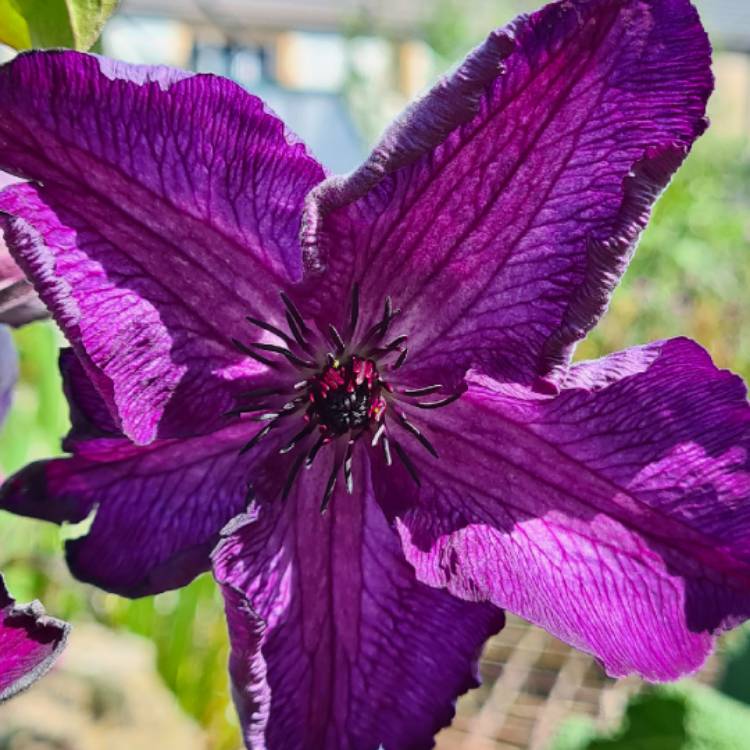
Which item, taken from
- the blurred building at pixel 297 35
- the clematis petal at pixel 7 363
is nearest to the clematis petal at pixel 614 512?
the clematis petal at pixel 7 363

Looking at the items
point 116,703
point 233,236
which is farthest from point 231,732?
point 233,236

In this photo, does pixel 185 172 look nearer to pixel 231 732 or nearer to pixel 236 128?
pixel 236 128

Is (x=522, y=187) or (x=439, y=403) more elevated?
(x=522, y=187)

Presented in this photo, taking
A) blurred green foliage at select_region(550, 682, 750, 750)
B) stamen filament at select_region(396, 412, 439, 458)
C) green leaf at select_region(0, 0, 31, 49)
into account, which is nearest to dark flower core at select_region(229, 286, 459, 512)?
stamen filament at select_region(396, 412, 439, 458)

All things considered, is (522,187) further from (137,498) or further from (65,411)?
(65,411)

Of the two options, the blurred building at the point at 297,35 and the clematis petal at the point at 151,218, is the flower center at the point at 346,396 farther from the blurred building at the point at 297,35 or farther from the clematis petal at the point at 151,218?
Answer: the blurred building at the point at 297,35

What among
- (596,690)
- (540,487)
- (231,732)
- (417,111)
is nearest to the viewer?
(417,111)

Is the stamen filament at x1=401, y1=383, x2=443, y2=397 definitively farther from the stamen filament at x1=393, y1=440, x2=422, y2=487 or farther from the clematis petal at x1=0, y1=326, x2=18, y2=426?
the clematis petal at x1=0, y1=326, x2=18, y2=426

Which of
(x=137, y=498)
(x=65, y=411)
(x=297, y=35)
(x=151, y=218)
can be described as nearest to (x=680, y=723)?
(x=137, y=498)
